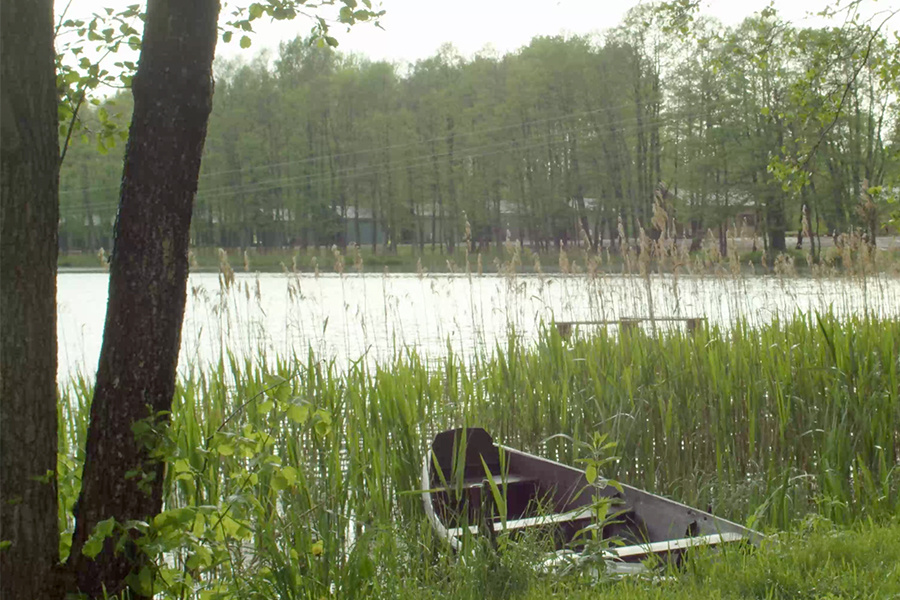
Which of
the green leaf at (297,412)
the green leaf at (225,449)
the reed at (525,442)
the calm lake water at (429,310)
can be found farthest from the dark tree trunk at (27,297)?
the calm lake water at (429,310)

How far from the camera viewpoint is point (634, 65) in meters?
44.0

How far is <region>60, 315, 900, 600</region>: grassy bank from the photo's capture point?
10.7 ft

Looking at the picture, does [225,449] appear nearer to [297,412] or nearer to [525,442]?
[297,412]

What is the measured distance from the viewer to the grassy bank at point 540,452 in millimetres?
3250

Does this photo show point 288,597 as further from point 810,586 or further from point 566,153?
point 566,153

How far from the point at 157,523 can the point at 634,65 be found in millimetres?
43629

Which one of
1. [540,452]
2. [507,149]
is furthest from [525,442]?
[507,149]

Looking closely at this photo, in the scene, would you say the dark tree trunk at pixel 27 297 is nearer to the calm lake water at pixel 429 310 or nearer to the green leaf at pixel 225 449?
the green leaf at pixel 225 449

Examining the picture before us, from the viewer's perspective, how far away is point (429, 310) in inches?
902

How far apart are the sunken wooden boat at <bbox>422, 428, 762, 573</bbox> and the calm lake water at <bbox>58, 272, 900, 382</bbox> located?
3.37ft

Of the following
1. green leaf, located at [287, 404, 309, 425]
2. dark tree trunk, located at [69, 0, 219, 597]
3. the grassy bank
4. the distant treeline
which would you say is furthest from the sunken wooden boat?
the distant treeline

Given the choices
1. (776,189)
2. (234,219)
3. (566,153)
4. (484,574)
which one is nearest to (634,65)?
(566,153)

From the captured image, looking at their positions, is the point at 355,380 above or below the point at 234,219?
below

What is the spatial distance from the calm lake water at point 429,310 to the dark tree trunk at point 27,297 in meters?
2.60
